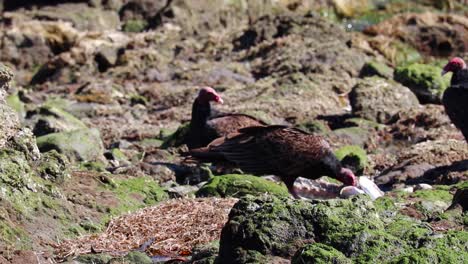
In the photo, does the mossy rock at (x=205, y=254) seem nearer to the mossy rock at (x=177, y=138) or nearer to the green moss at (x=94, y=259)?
the green moss at (x=94, y=259)

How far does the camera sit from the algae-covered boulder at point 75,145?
39.0 ft

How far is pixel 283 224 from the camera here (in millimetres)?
5926

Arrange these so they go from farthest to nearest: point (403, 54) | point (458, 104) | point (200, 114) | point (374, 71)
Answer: point (403, 54) → point (374, 71) → point (200, 114) → point (458, 104)

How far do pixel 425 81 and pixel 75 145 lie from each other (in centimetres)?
826

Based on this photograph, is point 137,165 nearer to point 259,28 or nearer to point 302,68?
point 302,68

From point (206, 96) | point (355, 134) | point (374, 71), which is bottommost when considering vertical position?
point (374, 71)

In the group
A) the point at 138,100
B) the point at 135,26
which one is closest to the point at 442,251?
the point at 138,100

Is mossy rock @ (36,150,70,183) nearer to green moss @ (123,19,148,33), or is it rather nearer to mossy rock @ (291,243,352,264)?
mossy rock @ (291,243,352,264)

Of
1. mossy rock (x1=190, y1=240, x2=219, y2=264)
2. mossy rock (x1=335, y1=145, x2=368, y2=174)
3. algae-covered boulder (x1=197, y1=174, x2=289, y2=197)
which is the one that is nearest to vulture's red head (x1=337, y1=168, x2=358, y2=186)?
algae-covered boulder (x1=197, y1=174, x2=289, y2=197)

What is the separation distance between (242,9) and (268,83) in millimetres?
10944

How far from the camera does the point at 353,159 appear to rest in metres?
13.2

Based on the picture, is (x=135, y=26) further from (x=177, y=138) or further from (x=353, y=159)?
(x=353, y=159)

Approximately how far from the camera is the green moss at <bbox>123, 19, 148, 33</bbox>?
2825cm

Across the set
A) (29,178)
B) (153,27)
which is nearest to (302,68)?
(153,27)
